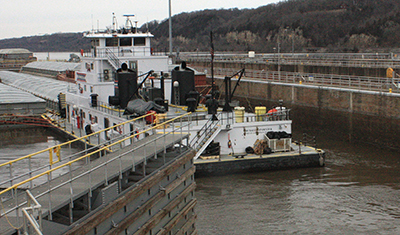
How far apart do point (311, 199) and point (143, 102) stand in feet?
33.8

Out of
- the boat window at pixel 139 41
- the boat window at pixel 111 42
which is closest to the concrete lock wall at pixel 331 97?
the boat window at pixel 139 41

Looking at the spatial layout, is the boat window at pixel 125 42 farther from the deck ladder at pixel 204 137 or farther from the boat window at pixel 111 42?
the deck ladder at pixel 204 137

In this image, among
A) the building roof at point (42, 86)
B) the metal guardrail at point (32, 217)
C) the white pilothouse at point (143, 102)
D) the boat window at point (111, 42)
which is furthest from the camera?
the building roof at point (42, 86)

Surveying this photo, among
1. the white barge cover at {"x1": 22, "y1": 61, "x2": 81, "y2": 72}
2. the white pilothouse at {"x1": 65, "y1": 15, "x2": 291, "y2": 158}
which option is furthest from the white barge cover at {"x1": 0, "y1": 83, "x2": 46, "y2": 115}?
the white barge cover at {"x1": 22, "y1": 61, "x2": 81, "y2": 72}

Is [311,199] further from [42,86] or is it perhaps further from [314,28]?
[314,28]

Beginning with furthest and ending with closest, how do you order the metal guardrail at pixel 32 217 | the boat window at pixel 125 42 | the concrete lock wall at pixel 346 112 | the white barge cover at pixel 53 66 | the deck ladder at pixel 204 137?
1. the white barge cover at pixel 53 66
2. the boat window at pixel 125 42
3. the concrete lock wall at pixel 346 112
4. the deck ladder at pixel 204 137
5. the metal guardrail at pixel 32 217

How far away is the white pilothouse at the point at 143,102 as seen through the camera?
23.7 meters

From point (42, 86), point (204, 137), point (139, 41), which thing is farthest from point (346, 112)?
point (42, 86)

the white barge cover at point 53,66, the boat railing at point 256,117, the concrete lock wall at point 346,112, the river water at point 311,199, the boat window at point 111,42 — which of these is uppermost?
the boat window at point 111,42

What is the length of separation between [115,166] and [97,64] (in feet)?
73.2

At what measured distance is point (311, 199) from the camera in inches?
785

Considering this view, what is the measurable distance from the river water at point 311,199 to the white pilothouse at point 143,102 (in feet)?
6.56

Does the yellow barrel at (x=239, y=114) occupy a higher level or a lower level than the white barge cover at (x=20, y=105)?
higher

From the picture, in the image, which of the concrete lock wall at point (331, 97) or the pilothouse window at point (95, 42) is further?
the concrete lock wall at point (331, 97)
